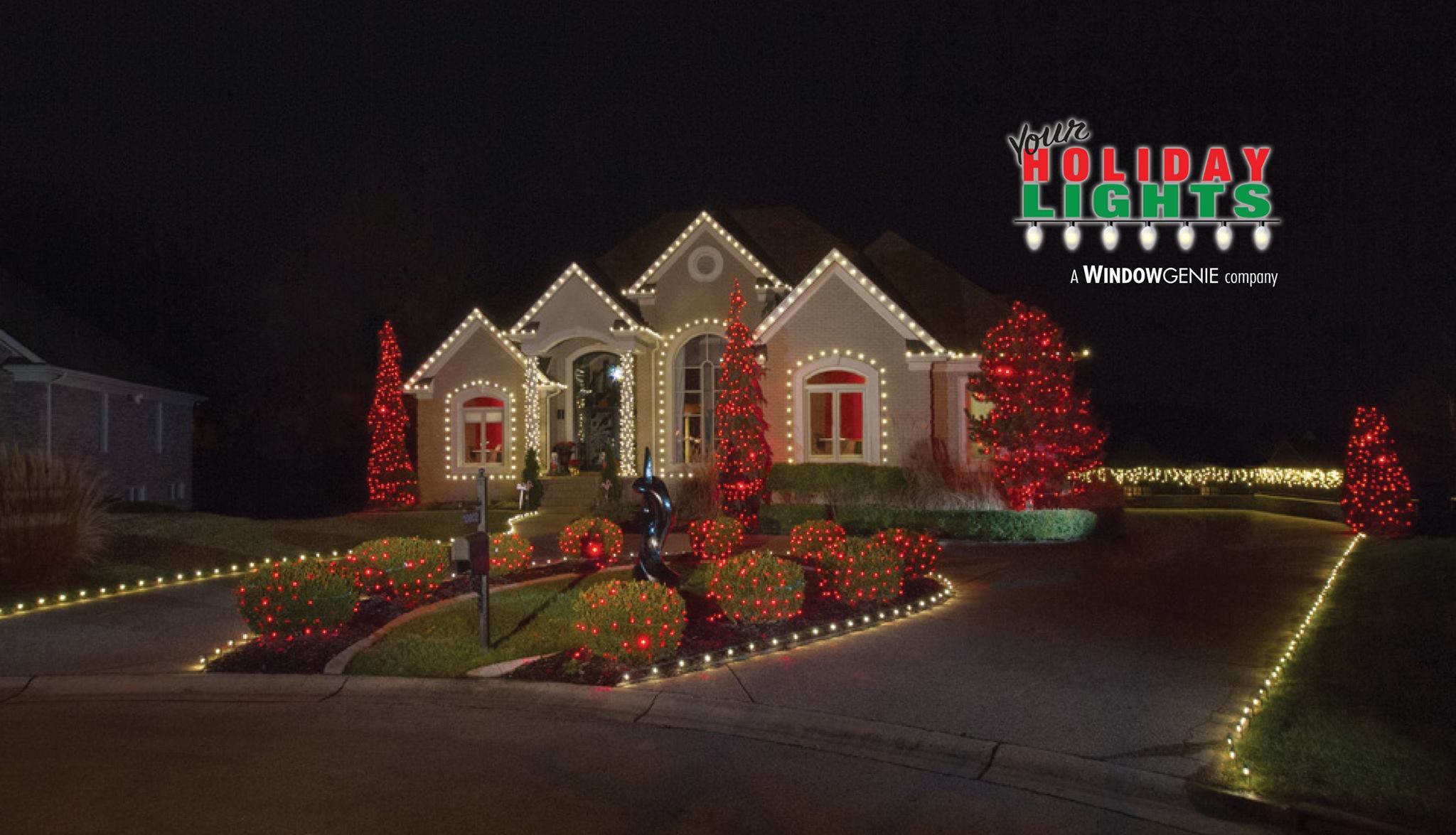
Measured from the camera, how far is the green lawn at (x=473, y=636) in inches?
376

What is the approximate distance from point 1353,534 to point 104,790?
21.7m

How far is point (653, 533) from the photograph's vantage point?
11977 millimetres

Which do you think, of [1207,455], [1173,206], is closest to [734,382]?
[1173,206]

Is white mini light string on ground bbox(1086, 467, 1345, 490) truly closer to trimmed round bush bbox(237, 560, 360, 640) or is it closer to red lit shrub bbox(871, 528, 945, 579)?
red lit shrub bbox(871, 528, 945, 579)

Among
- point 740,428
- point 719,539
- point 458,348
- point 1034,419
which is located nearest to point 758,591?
point 719,539

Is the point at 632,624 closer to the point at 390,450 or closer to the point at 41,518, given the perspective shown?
the point at 41,518

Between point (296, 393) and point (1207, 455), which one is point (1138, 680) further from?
point (1207, 455)

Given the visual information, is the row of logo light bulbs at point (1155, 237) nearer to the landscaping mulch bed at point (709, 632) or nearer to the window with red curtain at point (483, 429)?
the landscaping mulch bed at point (709, 632)

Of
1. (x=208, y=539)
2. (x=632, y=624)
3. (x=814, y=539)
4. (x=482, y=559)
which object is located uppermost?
(x=482, y=559)

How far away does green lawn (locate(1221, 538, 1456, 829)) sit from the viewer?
6180 mm

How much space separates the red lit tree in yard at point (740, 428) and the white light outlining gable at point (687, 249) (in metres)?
3.05

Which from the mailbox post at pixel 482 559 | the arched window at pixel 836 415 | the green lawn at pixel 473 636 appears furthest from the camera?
the arched window at pixel 836 415

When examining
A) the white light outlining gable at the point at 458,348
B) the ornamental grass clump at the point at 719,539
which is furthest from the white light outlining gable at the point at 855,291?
the ornamental grass clump at the point at 719,539

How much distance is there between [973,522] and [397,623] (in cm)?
1135
